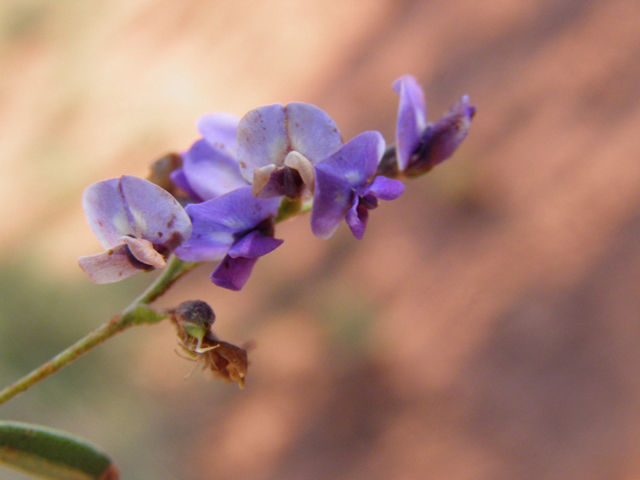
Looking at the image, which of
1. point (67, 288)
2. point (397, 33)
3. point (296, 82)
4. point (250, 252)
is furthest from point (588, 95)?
point (67, 288)

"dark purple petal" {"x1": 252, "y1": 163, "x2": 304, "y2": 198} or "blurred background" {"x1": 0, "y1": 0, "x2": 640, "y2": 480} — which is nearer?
"dark purple petal" {"x1": 252, "y1": 163, "x2": 304, "y2": 198}

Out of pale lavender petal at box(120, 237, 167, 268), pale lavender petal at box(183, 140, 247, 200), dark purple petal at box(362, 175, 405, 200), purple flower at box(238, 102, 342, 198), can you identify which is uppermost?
purple flower at box(238, 102, 342, 198)

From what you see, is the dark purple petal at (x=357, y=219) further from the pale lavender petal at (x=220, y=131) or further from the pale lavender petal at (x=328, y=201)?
the pale lavender petal at (x=220, y=131)

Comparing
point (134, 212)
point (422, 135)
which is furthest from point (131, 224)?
point (422, 135)

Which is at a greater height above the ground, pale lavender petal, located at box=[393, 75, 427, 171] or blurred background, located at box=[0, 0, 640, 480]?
pale lavender petal, located at box=[393, 75, 427, 171]

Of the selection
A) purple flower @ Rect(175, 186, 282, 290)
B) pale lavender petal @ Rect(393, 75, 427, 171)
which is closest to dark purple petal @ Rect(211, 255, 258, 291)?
purple flower @ Rect(175, 186, 282, 290)

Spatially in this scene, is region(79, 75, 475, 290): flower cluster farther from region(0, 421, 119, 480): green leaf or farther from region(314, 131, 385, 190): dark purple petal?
region(0, 421, 119, 480): green leaf
